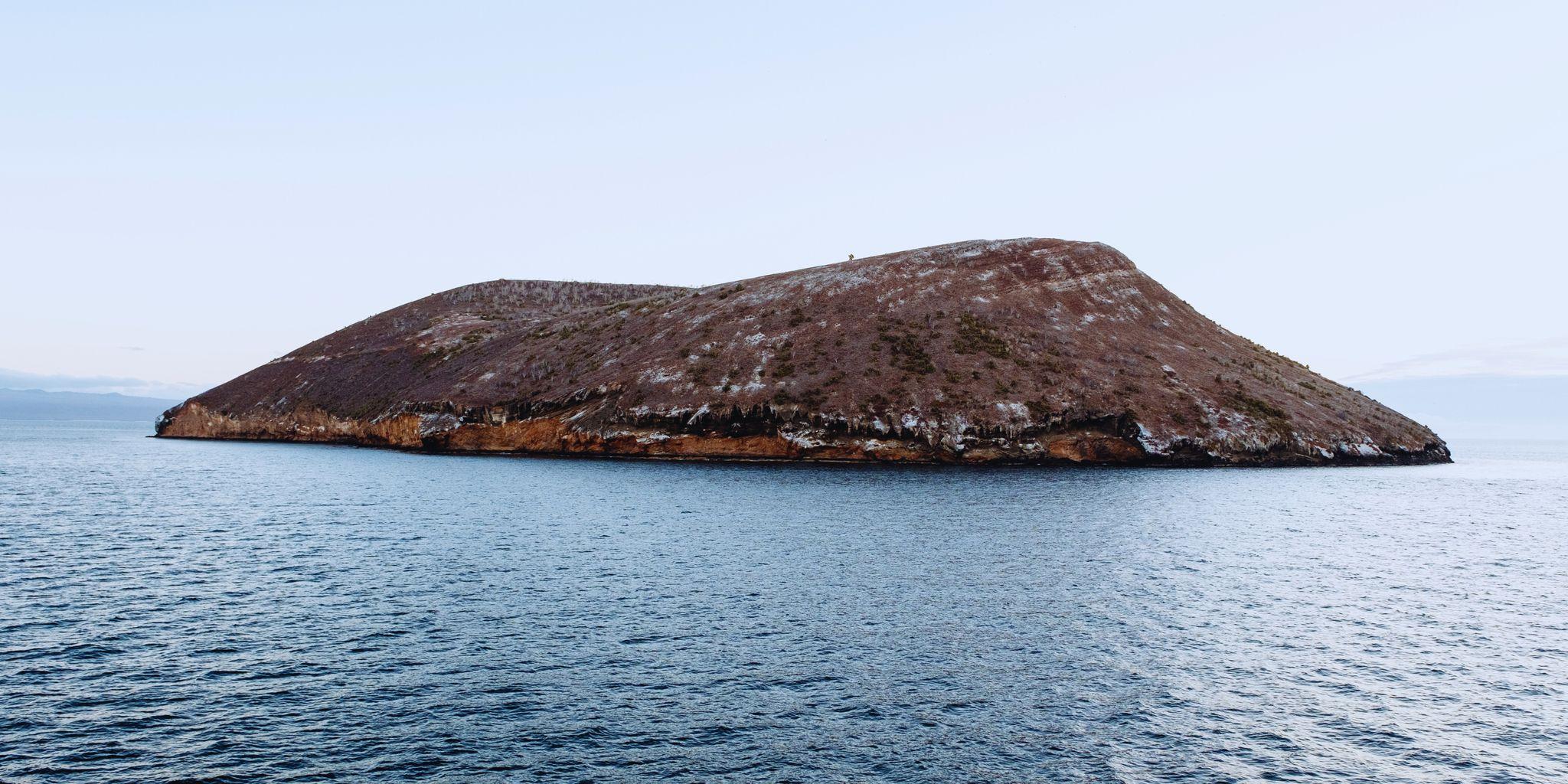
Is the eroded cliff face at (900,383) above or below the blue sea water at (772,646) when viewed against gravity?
above

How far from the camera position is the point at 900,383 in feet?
400

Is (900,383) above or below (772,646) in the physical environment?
above

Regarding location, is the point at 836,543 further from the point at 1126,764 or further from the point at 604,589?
the point at 1126,764

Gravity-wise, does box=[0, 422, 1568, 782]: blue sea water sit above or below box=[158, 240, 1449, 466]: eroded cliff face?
below

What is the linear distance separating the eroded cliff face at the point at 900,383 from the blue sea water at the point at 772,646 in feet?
164

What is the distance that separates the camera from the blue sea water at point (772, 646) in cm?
2181

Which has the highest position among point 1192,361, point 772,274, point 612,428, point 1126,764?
point 772,274

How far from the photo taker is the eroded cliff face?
380 feet

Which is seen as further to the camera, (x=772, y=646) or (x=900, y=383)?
(x=900, y=383)

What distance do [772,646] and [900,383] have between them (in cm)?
9321

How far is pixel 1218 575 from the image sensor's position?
4438 cm

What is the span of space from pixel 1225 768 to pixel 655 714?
13.9 m

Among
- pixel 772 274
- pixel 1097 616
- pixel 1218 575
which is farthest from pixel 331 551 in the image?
pixel 772 274

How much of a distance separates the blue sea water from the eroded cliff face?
1970 inches
